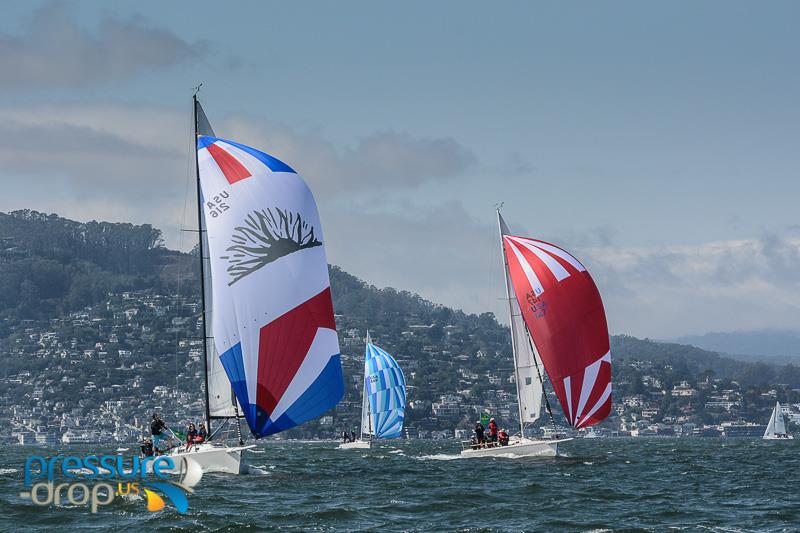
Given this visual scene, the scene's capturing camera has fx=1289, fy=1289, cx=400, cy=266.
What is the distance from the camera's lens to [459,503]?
1240 inches

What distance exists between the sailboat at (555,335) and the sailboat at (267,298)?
13.5 meters

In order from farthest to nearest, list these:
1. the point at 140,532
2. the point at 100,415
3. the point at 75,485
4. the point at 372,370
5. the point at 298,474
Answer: the point at 100,415 < the point at 372,370 < the point at 298,474 < the point at 75,485 < the point at 140,532

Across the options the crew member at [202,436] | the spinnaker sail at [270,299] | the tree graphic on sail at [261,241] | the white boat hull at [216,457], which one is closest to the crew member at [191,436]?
the crew member at [202,436]

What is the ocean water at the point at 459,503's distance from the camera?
27.2 metres

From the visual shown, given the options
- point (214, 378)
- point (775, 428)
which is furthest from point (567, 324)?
point (775, 428)

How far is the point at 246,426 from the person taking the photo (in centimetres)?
3656

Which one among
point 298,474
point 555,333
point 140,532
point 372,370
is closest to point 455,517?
point 140,532

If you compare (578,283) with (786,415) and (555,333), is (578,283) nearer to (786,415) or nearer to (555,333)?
(555,333)

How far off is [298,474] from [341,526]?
1539 cm

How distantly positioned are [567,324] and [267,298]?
1604 cm

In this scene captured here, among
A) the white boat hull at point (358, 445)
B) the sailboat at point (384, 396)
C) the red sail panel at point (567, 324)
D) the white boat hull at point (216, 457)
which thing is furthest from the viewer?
the white boat hull at point (358, 445)

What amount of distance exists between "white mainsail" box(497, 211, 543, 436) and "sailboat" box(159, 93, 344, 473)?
1436 cm

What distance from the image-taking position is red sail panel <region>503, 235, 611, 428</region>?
1881 inches

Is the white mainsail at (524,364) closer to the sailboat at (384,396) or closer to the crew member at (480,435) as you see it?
the crew member at (480,435)
